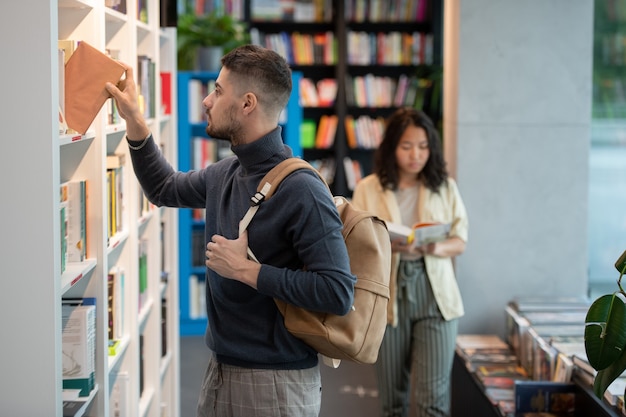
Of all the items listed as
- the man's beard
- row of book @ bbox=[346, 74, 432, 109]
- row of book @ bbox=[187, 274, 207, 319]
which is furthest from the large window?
the man's beard

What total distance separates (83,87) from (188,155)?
15.2ft

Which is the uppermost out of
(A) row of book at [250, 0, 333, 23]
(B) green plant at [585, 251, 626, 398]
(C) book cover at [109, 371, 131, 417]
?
(A) row of book at [250, 0, 333, 23]

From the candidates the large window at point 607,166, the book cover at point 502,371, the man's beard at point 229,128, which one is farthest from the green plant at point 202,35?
the man's beard at point 229,128

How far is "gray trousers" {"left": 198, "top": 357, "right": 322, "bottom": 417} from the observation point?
2432mm

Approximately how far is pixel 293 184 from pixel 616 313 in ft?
3.16

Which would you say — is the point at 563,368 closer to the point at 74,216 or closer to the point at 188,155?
the point at 74,216

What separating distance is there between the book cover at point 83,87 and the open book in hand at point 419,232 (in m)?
1.58

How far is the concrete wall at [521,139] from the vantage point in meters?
5.09

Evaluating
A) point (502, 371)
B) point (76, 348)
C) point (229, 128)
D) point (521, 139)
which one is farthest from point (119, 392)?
point (521, 139)

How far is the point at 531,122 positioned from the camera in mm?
5121

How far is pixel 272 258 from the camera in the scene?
95.7 inches

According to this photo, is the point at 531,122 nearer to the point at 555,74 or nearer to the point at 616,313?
the point at 555,74

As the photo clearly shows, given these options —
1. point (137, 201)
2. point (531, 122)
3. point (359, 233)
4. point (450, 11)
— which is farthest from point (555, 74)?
point (359, 233)

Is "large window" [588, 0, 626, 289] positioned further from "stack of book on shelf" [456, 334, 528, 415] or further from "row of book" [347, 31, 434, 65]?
"row of book" [347, 31, 434, 65]
